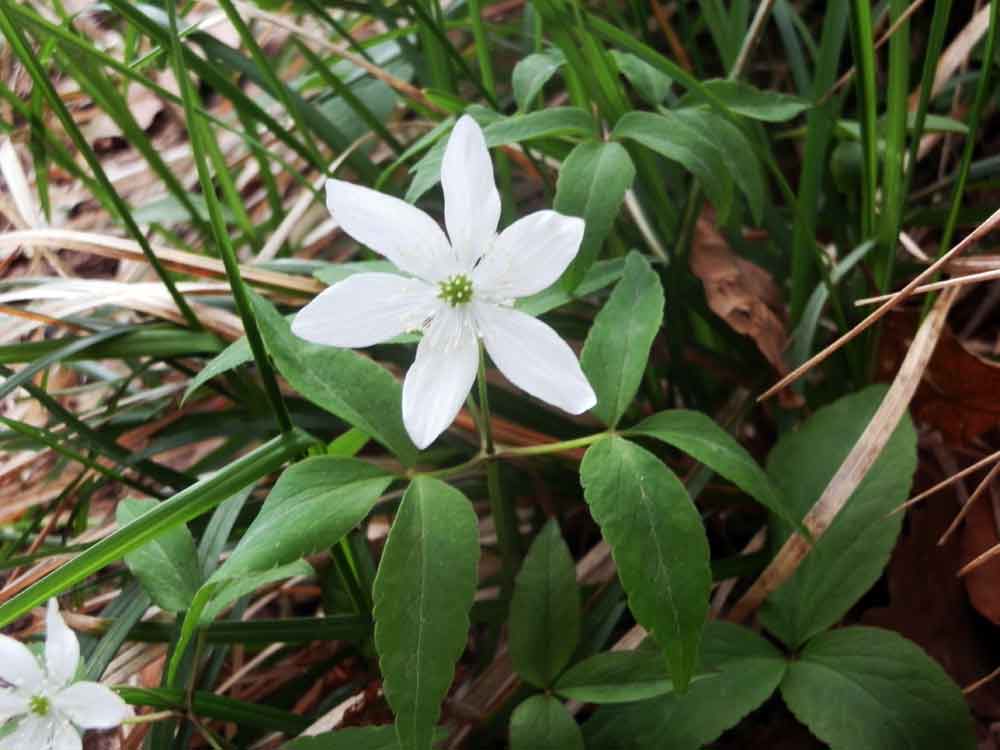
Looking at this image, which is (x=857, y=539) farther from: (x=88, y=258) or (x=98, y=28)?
(x=98, y=28)

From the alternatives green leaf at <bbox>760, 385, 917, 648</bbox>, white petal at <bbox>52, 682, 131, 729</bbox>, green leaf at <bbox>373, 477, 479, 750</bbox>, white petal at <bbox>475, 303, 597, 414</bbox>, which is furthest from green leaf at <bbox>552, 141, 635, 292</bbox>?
white petal at <bbox>52, 682, 131, 729</bbox>

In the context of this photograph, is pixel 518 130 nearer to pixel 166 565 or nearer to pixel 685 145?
pixel 685 145

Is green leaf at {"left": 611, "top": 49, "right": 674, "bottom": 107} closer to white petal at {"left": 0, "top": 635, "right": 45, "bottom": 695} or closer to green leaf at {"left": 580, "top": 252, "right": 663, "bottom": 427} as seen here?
green leaf at {"left": 580, "top": 252, "right": 663, "bottom": 427}

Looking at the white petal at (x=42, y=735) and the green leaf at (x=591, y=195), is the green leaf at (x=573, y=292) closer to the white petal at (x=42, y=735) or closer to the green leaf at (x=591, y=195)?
the green leaf at (x=591, y=195)

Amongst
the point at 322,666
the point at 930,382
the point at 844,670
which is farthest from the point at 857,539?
the point at 322,666

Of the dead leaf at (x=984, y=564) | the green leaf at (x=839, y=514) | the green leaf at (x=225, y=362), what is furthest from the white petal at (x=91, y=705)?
the dead leaf at (x=984, y=564)
